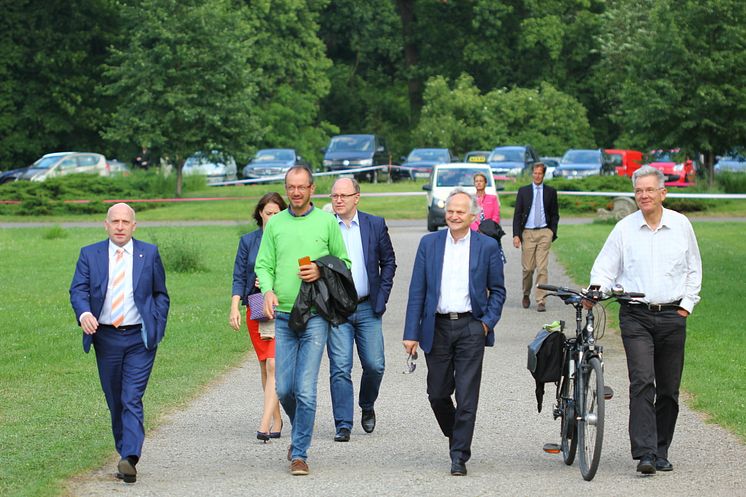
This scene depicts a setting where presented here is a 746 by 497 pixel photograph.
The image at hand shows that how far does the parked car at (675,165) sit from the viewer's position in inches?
1713

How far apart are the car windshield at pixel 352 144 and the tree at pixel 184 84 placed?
32.9 ft

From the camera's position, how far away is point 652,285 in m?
8.45

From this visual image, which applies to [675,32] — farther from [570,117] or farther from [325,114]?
[325,114]

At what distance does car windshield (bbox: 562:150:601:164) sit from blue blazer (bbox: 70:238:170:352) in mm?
42363

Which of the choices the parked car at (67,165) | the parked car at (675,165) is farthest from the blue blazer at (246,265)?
the parked car at (67,165)

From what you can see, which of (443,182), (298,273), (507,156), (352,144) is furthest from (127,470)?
(352,144)

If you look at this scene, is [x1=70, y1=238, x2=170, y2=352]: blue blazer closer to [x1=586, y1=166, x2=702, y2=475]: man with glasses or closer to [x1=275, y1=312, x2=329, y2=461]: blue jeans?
[x1=275, y1=312, x2=329, y2=461]: blue jeans

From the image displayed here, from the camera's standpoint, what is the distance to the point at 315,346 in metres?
8.50

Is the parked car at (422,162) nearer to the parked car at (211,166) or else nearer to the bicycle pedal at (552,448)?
the parked car at (211,166)

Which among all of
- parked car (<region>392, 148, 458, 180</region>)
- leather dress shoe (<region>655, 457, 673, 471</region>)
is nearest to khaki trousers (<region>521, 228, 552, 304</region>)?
leather dress shoe (<region>655, 457, 673, 471</region>)

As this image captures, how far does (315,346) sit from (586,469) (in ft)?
5.68

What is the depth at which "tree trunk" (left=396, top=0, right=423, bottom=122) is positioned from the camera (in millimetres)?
73750

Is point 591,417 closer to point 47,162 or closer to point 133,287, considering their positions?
point 133,287

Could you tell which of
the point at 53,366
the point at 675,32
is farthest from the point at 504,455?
the point at 675,32
